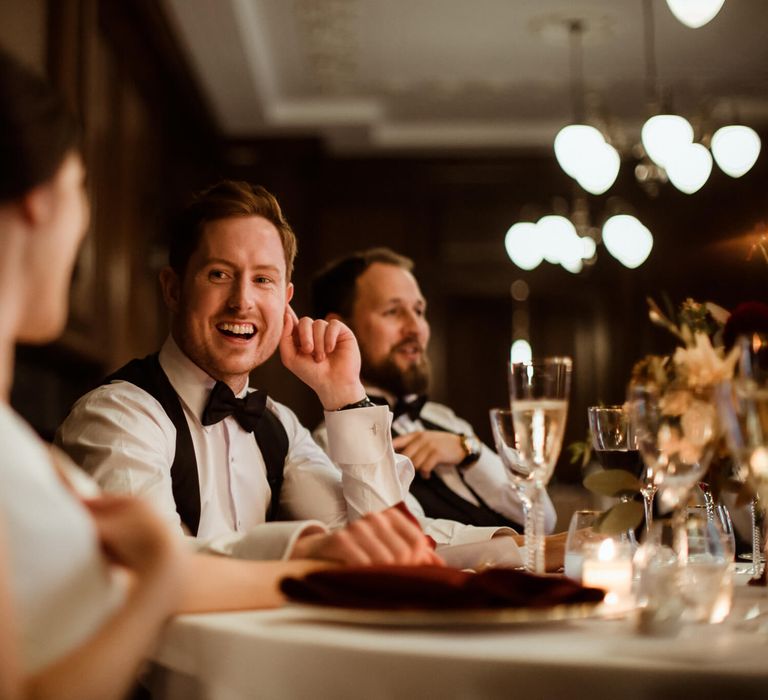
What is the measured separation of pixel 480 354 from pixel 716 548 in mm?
6762

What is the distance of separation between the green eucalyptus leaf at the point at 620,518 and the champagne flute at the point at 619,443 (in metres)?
0.18

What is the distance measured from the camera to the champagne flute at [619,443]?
161cm

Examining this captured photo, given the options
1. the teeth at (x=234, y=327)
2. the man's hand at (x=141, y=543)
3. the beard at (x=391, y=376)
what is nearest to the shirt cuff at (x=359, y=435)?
the teeth at (x=234, y=327)

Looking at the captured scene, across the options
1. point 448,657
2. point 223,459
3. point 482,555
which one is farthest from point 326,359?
point 448,657

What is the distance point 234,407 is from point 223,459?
112mm

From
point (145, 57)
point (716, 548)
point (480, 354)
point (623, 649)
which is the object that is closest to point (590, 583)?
point (716, 548)

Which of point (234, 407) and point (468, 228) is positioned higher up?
point (468, 228)

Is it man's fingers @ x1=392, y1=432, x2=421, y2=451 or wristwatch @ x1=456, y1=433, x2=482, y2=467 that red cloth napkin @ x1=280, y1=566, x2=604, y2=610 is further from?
wristwatch @ x1=456, y1=433, x2=482, y2=467

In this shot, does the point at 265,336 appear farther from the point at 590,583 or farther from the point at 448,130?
the point at 448,130

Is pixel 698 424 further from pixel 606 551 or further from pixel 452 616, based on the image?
pixel 452 616

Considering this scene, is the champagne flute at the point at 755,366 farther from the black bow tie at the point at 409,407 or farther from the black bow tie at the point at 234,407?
the black bow tie at the point at 409,407

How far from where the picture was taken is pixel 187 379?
1968 mm

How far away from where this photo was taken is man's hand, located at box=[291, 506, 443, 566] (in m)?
1.24

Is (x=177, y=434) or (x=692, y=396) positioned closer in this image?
(x=692, y=396)
